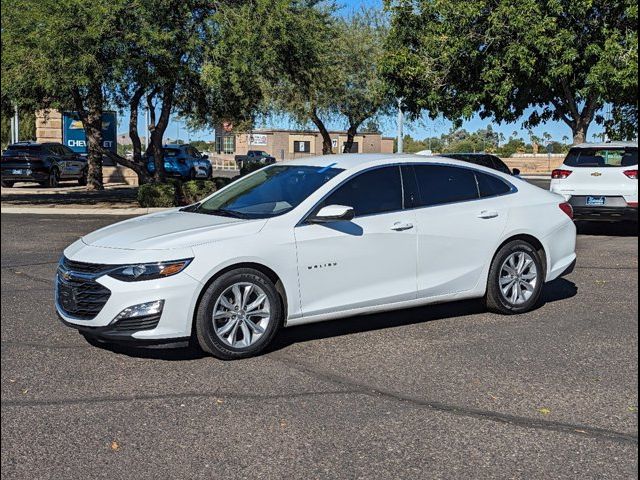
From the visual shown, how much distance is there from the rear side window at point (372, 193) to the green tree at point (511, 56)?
40.7 feet

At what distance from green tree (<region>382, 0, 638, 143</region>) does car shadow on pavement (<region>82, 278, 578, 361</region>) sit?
10.9 metres

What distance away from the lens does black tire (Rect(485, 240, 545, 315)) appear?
7047 millimetres

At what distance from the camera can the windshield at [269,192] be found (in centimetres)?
627

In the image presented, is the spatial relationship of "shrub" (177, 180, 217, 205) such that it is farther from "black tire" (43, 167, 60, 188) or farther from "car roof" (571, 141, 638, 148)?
"car roof" (571, 141, 638, 148)

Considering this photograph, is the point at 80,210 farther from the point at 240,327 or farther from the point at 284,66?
the point at 240,327

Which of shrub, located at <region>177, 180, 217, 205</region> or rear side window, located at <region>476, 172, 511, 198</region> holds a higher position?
rear side window, located at <region>476, 172, 511, 198</region>

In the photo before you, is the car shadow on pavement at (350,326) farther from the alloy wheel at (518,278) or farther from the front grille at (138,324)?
the alloy wheel at (518,278)

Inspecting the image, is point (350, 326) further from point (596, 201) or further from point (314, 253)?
point (596, 201)

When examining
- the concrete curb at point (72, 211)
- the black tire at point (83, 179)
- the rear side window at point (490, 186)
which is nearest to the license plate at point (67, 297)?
A: the rear side window at point (490, 186)

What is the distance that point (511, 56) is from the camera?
1800 cm

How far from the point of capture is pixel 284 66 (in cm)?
1994

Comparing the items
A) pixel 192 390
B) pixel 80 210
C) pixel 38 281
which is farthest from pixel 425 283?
pixel 80 210

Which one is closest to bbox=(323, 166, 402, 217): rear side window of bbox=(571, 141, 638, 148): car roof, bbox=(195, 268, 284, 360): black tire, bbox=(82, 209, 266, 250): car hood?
bbox=(82, 209, 266, 250): car hood

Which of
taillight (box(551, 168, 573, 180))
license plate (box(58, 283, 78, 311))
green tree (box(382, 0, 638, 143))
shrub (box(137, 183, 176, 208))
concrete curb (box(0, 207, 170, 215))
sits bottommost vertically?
concrete curb (box(0, 207, 170, 215))
